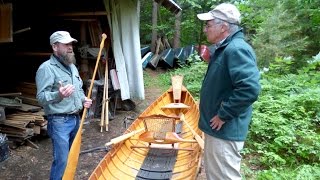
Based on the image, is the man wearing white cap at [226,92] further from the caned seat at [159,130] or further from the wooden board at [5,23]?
the wooden board at [5,23]

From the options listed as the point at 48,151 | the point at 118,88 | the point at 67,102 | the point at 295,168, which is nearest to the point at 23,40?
the point at 118,88

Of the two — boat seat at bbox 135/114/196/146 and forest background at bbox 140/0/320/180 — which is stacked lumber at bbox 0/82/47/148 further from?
forest background at bbox 140/0/320/180

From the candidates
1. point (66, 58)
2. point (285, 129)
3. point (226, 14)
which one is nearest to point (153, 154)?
point (66, 58)

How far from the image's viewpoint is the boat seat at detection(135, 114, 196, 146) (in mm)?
3992

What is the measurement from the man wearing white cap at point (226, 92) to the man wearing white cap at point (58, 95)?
1.33 meters

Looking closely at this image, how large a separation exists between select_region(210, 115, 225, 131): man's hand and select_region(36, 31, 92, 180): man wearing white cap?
135 centimetres

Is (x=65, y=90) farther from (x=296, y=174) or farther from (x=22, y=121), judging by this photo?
(x=296, y=174)

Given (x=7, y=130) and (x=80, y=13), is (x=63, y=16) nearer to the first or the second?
(x=80, y=13)

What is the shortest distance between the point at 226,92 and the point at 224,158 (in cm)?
53

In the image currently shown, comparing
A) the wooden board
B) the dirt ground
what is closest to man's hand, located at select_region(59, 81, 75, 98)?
the dirt ground

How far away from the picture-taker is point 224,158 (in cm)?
245

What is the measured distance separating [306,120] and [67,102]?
4154 mm

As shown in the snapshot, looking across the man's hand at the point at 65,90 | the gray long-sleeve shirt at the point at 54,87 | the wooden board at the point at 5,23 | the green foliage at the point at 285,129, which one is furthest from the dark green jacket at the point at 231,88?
the wooden board at the point at 5,23

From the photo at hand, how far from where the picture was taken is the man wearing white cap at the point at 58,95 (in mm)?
2926
